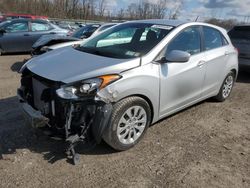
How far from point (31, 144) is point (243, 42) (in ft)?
22.6

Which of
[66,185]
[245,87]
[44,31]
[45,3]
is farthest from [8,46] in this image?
[45,3]

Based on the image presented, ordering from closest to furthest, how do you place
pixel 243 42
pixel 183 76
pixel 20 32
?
1. pixel 183 76
2. pixel 243 42
3. pixel 20 32

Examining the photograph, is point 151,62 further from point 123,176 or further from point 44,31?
point 44,31

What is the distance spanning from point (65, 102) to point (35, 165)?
2.89ft

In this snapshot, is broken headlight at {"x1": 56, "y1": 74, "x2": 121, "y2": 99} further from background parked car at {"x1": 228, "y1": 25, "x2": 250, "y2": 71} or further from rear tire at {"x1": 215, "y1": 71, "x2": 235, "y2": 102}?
background parked car at {"x1": 228, "y1": 25, "x2": 250, "y2": 71}

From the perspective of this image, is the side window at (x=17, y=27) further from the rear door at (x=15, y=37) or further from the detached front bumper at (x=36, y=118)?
the detached front bumper at (x=36, y=118)

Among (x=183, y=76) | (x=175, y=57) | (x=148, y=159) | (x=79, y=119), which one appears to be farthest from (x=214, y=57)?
(x=79, y=119)

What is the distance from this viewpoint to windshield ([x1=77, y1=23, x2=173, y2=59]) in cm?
413

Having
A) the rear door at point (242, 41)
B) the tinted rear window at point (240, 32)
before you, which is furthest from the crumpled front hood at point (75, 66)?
the tinted rear window at point (240, 32)

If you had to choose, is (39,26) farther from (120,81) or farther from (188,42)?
(120,81)

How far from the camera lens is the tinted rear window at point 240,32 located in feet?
28.5

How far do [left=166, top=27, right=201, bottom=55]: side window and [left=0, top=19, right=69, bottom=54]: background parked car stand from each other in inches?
316

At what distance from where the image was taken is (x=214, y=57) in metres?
5.21

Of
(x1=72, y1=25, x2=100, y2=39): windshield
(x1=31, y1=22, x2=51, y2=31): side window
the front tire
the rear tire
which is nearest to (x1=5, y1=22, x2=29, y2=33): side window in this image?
(x1=31, y1=22, x2=51, y2=31): side window
